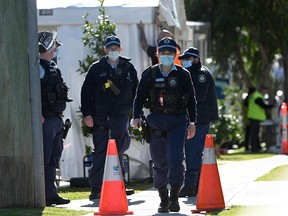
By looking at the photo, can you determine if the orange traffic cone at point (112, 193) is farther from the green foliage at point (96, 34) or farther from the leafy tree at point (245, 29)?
the leafy tree at point (245, 29)

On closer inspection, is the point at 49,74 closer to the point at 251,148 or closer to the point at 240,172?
the point at 240,172

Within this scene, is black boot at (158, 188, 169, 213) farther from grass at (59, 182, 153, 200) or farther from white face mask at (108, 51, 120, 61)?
white face mask at (108, 51, 120, 61)

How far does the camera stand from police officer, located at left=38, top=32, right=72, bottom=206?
11.9m

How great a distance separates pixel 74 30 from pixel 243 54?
16.6 m

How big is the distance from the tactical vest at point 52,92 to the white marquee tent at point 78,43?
334cm

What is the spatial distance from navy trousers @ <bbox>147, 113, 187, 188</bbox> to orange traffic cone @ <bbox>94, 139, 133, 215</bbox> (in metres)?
0.59

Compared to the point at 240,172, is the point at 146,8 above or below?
Answer: above

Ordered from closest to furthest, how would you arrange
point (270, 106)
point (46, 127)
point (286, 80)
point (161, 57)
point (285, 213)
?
point (285, 213) < point (161, 57) < point (46, 127) < point (270, 106) < point (286, 80)

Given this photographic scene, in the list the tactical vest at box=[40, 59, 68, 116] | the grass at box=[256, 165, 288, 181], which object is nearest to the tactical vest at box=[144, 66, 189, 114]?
the tactical vest at box=[40, 59, 68, 116]

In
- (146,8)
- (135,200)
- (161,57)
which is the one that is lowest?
(135,200)

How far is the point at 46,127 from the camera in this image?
11906mm

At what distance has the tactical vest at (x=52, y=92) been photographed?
11.9 meters

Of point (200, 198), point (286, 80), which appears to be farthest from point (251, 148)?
point (200, 198)

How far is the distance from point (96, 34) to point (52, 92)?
3.24 meters
